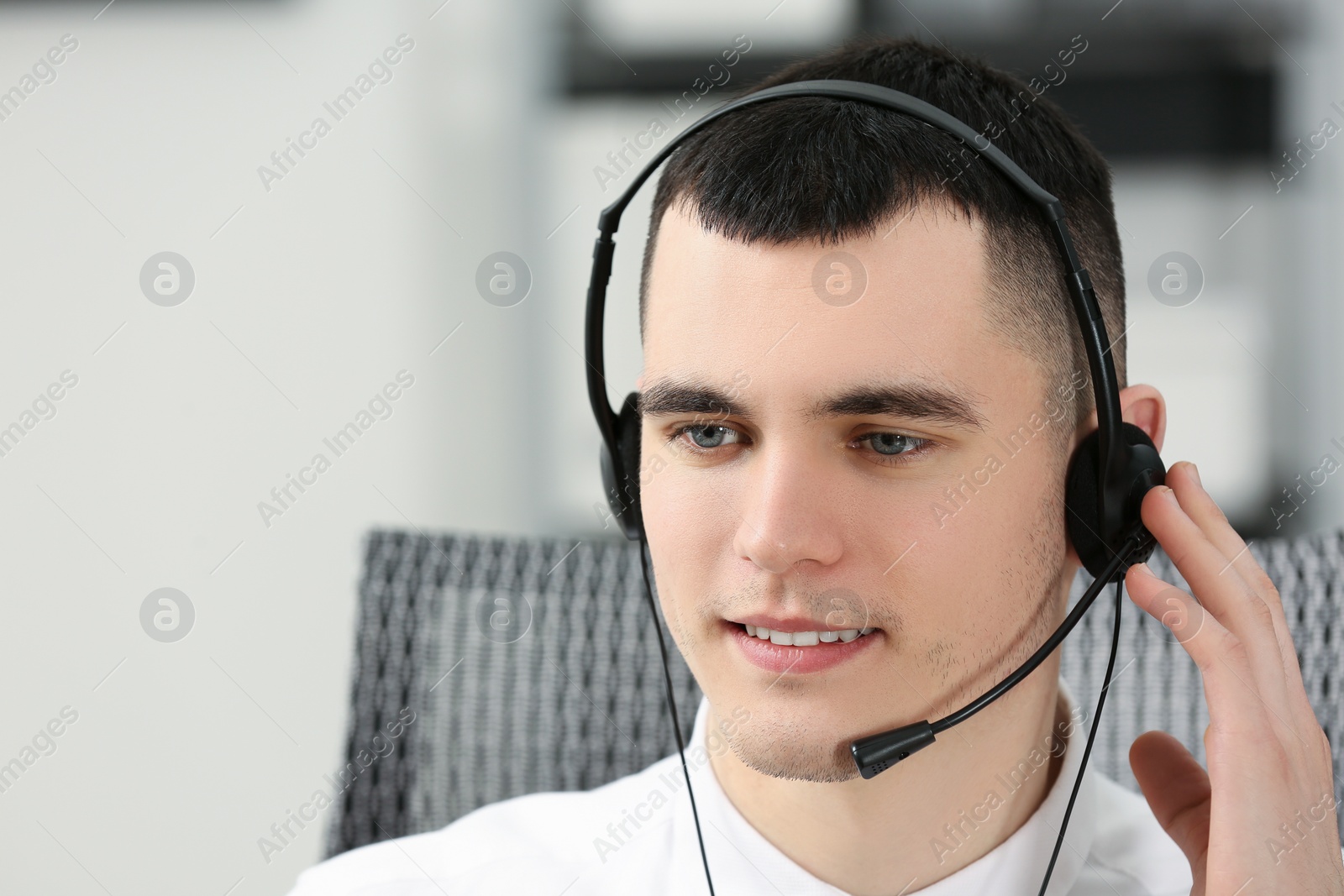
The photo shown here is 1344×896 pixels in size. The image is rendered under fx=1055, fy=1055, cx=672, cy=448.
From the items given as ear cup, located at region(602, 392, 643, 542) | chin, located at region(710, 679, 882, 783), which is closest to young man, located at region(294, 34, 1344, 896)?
chin, located at region(710, 679, 882, 783)

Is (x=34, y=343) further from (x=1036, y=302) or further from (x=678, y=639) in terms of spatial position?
(x=1036, y=302)

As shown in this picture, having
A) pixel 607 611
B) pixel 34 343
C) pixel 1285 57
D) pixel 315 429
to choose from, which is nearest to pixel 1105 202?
pixel 607 611

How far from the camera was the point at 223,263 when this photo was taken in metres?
2.03

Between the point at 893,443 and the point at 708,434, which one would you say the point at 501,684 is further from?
the point at 893,443

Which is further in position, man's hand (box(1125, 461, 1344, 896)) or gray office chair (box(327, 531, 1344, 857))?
gray office chair (box(327, 531, 1344, 857))

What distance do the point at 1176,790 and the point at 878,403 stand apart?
49 cm

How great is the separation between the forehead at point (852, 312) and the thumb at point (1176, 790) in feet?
1.35

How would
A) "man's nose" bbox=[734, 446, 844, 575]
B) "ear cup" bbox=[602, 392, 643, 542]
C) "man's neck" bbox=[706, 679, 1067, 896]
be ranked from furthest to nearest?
"ear cup" bbox=[602, 392, 643, 542]
"man's neck" bbox=[706, 679, 1067, 896]
"man's nose" bbox=[734, 446, 844, 575]

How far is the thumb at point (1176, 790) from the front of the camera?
93cm

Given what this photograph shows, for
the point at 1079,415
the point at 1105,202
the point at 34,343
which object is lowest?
the point at 34,343

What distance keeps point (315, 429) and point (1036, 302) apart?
153 cm

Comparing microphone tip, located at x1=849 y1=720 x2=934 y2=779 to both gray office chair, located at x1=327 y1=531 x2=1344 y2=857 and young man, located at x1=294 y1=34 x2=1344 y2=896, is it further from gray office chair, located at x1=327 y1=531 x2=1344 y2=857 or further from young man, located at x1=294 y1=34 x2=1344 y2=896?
gray office chair, located at x1=327 y1=531 x2=1344 y2=857

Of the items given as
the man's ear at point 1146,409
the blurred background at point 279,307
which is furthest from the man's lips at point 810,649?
the blurred background at point 279,307

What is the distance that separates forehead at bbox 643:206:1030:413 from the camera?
0.81 metres
